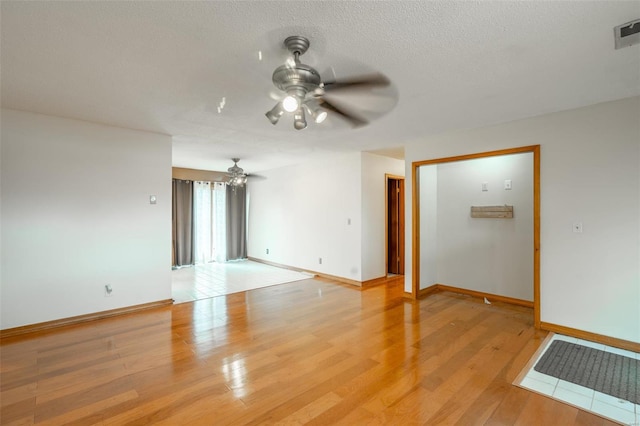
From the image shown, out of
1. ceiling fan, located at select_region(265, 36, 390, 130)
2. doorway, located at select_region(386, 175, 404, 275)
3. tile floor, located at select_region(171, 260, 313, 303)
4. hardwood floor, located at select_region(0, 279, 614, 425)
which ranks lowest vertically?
tile floor, located at select_region(171, 260, 313, 303)

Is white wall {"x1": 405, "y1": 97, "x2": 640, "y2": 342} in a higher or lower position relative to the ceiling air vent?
lower

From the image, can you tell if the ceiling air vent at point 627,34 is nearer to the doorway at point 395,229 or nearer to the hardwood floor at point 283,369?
the hardwood floor at point 283,369

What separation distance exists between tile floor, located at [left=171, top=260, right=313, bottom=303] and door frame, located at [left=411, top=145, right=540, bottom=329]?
91.1 inches

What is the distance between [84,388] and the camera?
2.17 metres

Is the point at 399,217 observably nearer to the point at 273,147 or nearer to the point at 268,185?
the point at 273,147

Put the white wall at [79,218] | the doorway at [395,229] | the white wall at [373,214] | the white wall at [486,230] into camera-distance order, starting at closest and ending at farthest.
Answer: the white wall at [79,218] → the white wall at [486,230] → the white wall at [373,214] → the doorway at [395,229]

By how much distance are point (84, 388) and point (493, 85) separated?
4.12m

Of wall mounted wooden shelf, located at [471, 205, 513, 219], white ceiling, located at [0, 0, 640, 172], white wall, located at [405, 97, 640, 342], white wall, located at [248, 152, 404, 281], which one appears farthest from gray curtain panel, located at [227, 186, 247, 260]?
white wall, located at [405, 97, 640, 342]

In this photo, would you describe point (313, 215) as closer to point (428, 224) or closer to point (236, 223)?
point (428, 224)

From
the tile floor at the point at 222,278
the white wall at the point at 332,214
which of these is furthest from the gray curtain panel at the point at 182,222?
Result: the white wall at the point at 332,214

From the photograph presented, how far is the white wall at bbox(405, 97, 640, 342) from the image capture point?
277cm

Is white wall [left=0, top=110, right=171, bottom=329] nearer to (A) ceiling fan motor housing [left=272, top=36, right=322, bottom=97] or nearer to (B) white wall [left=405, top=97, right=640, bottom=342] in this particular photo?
(A) ceiling fan motor housing [left=272, top=36, right=322, bottom=97]

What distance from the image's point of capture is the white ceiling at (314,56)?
62.8 inches

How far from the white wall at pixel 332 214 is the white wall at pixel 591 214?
2.44m
